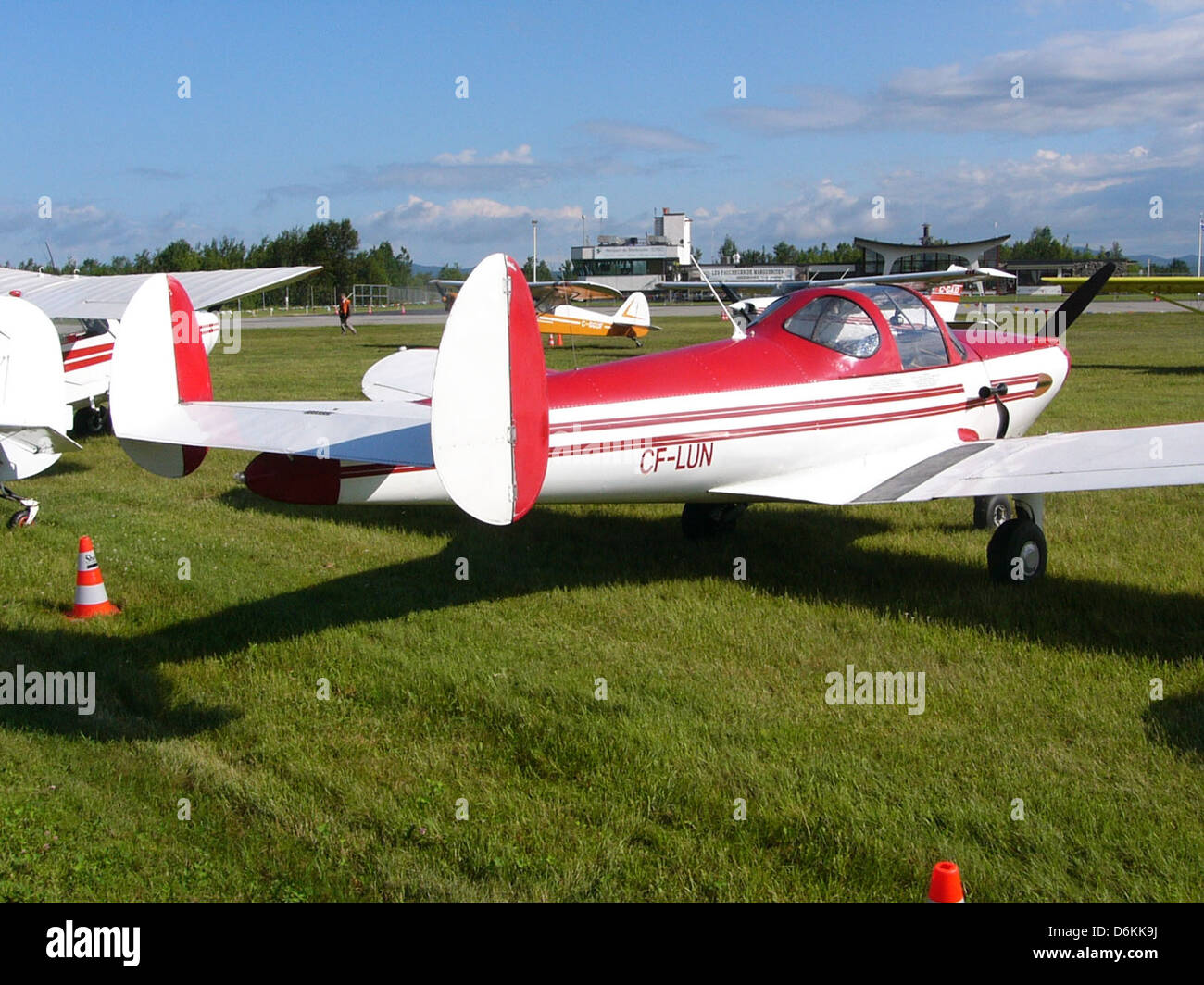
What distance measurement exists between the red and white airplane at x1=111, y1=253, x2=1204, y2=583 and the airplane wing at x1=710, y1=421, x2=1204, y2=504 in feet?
0.05

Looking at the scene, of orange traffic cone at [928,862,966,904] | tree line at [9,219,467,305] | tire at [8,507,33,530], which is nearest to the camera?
orange traffic cone at [928,862,966,904]

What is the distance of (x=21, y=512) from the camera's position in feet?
28.9

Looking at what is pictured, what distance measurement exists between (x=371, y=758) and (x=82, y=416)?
11350 millimetres

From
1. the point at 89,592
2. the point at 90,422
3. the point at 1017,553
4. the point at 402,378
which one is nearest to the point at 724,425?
the point at 1017,553

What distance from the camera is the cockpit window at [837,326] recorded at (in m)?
Result: 7.09

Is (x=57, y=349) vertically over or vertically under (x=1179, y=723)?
over

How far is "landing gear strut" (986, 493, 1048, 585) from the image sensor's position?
6883mm

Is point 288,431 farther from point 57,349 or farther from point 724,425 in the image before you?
point 57,349

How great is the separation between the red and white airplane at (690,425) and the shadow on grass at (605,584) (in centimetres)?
54

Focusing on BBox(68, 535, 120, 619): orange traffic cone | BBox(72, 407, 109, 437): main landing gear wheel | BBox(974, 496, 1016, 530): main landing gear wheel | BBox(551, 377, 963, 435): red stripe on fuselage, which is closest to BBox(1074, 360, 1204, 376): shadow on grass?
BBox(974, 496, 1016, 530): main landing gear wheel

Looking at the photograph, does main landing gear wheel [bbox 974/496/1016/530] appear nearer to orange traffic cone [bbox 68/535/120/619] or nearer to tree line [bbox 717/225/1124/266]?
orange traffic cone [bbox 68/535/120/619]

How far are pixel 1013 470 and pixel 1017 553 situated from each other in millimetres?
588

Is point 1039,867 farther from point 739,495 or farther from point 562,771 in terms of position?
point 739,495
